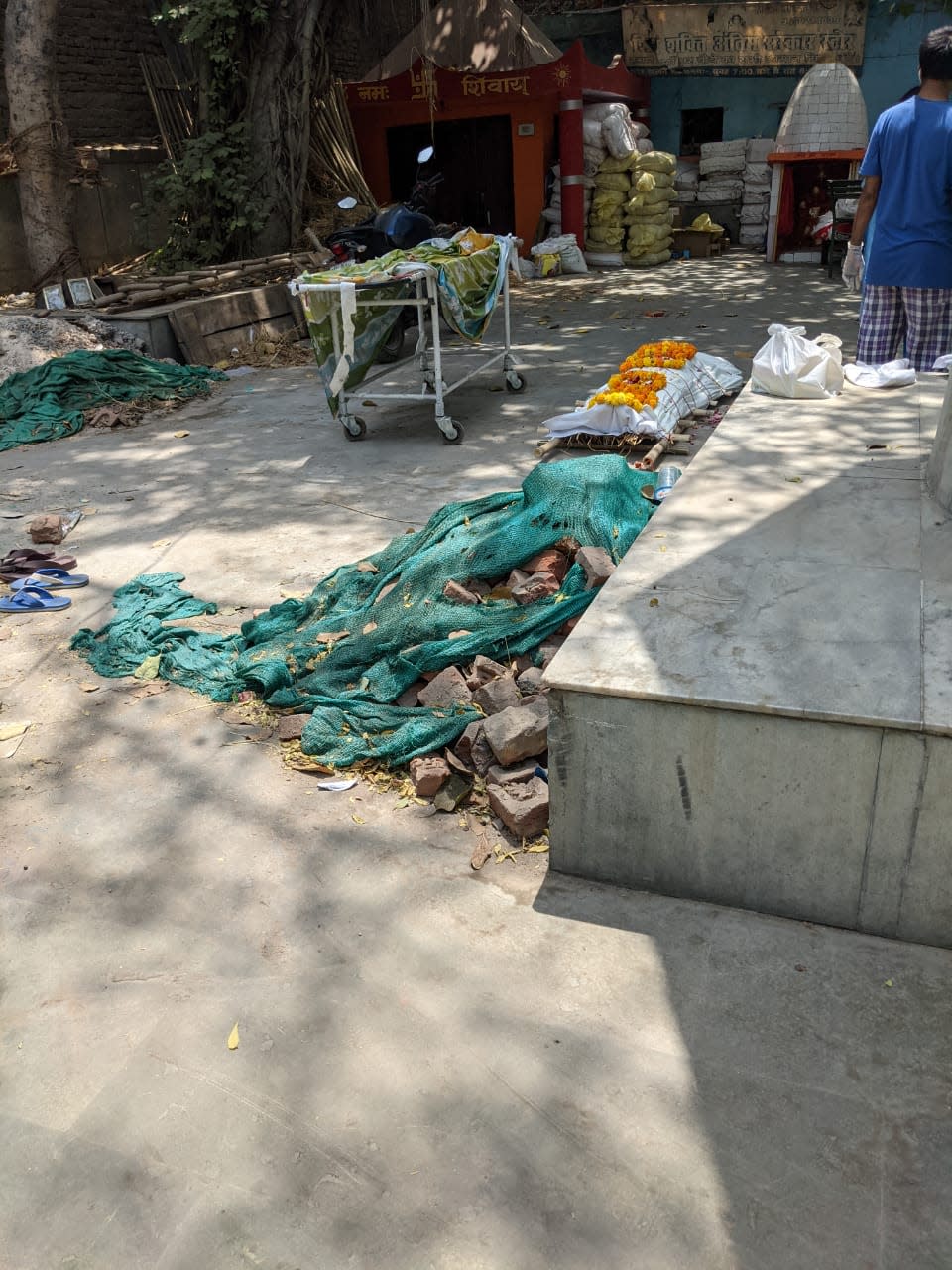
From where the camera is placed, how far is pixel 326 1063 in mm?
2068

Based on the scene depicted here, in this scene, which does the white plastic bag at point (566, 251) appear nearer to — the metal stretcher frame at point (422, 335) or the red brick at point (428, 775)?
the metal stretcher frame at point (422, 335)

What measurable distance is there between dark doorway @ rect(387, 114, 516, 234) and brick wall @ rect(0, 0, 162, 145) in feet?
11.2

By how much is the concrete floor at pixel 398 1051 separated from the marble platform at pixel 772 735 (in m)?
0.12

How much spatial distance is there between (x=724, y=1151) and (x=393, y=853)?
117 centimetres

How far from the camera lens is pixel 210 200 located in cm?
1079

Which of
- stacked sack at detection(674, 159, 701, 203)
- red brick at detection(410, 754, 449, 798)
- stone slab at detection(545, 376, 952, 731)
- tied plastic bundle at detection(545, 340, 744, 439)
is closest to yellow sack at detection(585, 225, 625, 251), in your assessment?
stacked sack at detection(674, 159, 701, 203)

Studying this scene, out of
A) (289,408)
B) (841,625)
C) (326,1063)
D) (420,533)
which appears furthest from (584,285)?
(326,1063)

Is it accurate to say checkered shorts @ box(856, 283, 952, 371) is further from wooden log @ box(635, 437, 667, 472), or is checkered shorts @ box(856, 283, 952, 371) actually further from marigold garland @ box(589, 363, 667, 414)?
marigold garland @ box(589, 363, 667, 414)

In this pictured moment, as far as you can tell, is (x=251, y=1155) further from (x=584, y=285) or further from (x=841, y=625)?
(x=584, y=285)

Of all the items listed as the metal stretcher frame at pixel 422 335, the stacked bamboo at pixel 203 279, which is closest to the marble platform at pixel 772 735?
the metal stretcher frame at pixel 422 335

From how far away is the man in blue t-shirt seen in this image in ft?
14.3

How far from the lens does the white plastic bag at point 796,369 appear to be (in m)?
4.66

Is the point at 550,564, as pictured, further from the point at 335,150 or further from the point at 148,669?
the point at 335,150

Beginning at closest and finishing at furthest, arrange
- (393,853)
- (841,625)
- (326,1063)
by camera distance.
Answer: (326,1063)
(841,625)
(393,853)
